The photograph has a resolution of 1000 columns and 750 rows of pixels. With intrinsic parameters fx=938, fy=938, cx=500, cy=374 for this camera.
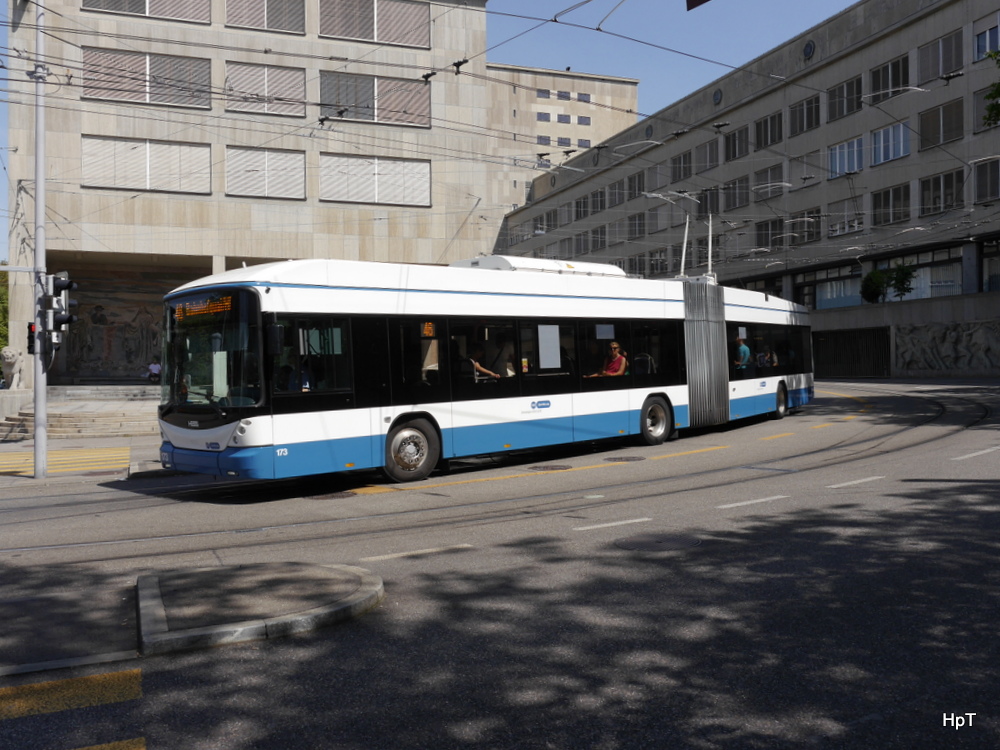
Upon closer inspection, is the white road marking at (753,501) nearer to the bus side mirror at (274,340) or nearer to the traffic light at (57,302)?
the bus side mirror at (274,340)

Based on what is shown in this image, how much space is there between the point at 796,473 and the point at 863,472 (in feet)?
2.74

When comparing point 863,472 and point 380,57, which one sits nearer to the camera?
point 863,472

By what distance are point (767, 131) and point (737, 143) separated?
8.54 feet

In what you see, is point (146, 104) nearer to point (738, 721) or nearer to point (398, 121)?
point (398, 121)

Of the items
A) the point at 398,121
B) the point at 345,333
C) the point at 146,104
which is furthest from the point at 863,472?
the point at 146,104

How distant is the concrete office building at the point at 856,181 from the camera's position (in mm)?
42562

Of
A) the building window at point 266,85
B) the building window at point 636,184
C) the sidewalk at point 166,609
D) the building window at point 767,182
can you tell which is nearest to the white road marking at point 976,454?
the sidewalk at point 166,609

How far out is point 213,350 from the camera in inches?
463

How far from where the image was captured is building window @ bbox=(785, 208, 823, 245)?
51.2 m

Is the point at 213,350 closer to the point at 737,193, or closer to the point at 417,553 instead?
the point at 417,553

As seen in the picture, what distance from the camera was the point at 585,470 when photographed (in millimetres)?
14109

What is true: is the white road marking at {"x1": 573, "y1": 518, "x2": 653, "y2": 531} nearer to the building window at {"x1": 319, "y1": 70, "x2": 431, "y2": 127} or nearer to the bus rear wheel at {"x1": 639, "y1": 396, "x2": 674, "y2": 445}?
the bus rear wheel at {"x1": 639, "y1": 396, "x2": 674, "y2": 445}

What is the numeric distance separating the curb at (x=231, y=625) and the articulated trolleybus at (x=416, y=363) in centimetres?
542

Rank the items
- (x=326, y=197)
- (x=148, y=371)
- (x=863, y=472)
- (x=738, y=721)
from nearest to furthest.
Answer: (x=738, y=721)
(x=863, y=472)
(x=326, y=197)
(x=148, y=371)
